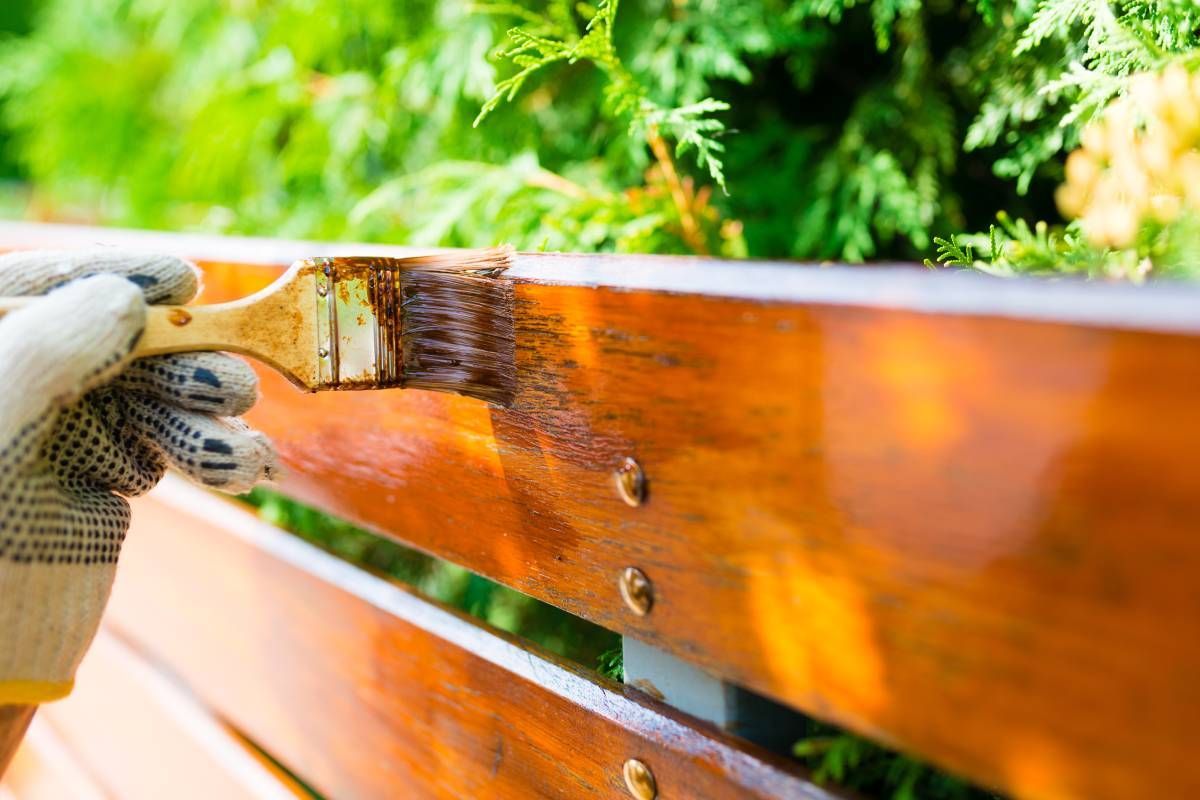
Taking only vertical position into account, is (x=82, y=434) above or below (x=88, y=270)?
below

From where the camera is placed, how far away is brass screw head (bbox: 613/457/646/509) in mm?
828

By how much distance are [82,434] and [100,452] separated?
26 millimetres

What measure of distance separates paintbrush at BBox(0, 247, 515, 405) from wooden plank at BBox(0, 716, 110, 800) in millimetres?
1422

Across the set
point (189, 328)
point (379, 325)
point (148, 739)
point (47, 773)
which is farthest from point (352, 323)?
point (47, 773)

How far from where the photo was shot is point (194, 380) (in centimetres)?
94

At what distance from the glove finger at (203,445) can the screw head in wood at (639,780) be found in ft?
1.42

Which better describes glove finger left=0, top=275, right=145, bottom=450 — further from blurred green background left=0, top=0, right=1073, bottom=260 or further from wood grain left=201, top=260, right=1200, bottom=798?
blurred green background left=0, top=0, right=1073, bottom=260

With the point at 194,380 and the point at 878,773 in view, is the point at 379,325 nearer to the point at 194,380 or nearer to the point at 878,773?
the point at 194,380

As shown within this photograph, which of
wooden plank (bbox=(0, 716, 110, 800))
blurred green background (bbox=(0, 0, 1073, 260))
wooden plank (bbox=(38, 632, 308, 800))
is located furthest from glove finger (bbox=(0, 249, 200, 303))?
wooden plank (bbox=(0, 716, 110, 800))

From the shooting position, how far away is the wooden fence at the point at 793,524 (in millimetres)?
547

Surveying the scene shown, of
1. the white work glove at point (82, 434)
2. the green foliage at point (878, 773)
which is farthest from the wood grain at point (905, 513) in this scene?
→ the white work glove at point (82, 434)

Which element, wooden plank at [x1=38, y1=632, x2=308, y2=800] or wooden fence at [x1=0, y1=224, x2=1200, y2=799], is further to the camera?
wooden plank at [x1=38, y1=632, x2=308, y2=800]

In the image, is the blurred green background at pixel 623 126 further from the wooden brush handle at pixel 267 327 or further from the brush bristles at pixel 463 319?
the wooden brush handle at pixel 267 327

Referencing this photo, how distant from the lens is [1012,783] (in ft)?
2.00
